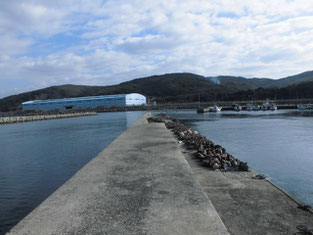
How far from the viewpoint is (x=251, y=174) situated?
23.2 ft

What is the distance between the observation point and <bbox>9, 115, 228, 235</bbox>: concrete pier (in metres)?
3.21

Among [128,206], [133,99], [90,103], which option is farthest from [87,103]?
[128,206]

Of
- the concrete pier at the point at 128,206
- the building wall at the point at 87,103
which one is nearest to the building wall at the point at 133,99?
the building wall at the point at 87,103

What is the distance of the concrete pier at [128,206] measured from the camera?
10.5 feet

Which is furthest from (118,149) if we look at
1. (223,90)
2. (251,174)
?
(223,90)

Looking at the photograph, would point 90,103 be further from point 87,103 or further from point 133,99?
point 133,99

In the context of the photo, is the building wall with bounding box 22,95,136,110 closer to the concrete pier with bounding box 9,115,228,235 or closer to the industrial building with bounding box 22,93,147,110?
the industrial building with bounding box 22,93,147,110

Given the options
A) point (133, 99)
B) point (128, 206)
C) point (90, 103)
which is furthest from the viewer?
point (133, 99)

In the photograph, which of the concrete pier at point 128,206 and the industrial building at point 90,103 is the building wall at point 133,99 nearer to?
the industrial building at point 90,103

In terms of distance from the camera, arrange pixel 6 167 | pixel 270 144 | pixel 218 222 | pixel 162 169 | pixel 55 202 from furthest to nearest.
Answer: pixel 270 144 → pixel 6 167 → pixel 162 169 → pixel 55 202 → pixel 218 222

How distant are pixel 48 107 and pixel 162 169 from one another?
113 m

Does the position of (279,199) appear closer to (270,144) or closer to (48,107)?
(270,144)

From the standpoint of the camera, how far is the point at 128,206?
3893mm

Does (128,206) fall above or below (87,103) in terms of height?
below
